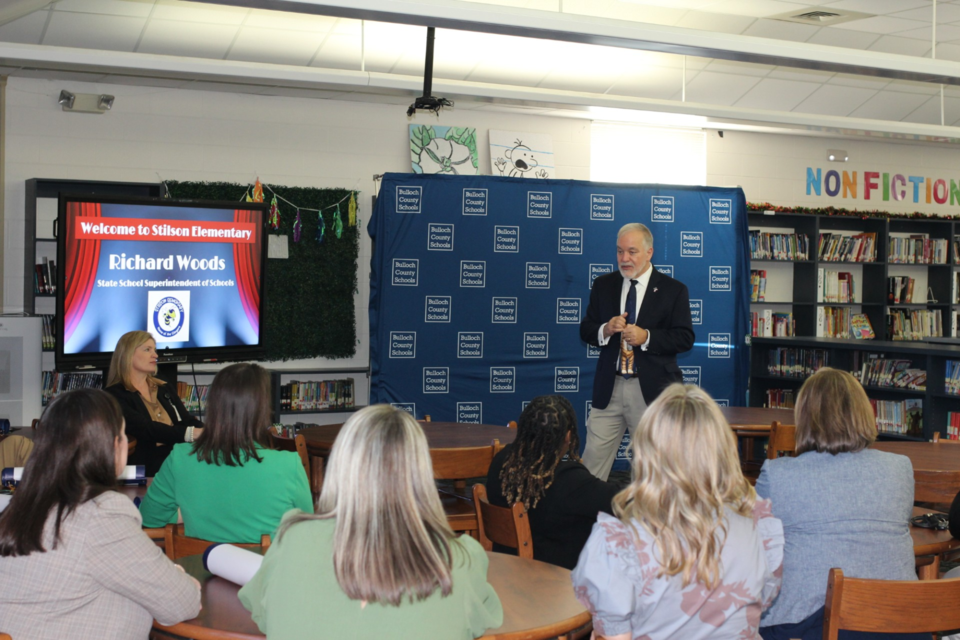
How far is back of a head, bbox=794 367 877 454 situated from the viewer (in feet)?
7.70

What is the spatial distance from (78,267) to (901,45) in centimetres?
613

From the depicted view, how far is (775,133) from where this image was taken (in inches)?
350

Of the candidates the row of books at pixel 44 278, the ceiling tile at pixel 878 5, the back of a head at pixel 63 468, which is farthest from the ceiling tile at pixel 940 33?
the row of books at pixel 44 278

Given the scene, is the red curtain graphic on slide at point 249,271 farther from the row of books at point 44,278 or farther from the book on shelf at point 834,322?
the book on shelf at point 834,322

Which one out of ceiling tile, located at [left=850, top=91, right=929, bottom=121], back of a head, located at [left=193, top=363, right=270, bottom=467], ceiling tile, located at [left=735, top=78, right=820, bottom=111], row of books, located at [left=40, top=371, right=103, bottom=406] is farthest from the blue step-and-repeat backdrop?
back of a head, located at [left=193, top=363, right=270, bottom=467]

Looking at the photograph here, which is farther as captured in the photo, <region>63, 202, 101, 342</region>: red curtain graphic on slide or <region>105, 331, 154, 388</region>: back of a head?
<region>63, 202, 101, 342</region>: red curtain graphic on slide

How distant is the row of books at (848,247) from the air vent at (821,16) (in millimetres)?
3098

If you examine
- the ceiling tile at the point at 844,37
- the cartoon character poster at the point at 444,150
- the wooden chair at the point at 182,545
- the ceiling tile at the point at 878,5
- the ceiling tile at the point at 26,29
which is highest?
the ceiling tile at the point at 844,37

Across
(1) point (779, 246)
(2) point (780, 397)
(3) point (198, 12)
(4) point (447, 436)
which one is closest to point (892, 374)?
(2) point (780, 397)

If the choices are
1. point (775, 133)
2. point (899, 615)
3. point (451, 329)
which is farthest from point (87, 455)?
point (775, 133)

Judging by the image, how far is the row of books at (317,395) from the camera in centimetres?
718

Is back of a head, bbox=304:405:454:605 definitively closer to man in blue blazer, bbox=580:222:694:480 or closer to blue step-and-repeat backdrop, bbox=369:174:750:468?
man in blue blazer, bbox=580:222:694:480

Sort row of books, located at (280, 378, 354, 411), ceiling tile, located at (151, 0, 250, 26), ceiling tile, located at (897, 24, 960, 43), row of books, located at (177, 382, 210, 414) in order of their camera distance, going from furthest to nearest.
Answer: row of books, located at (280, 378, 354, 411) → row of books, located at (177, 382, 210, 414) → ceiling tile, located at (897, 24, 960, 43) → ceiling tile, located at (151, 0, 250, 26)

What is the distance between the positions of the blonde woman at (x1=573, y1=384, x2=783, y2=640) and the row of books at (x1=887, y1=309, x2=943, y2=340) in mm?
8213
